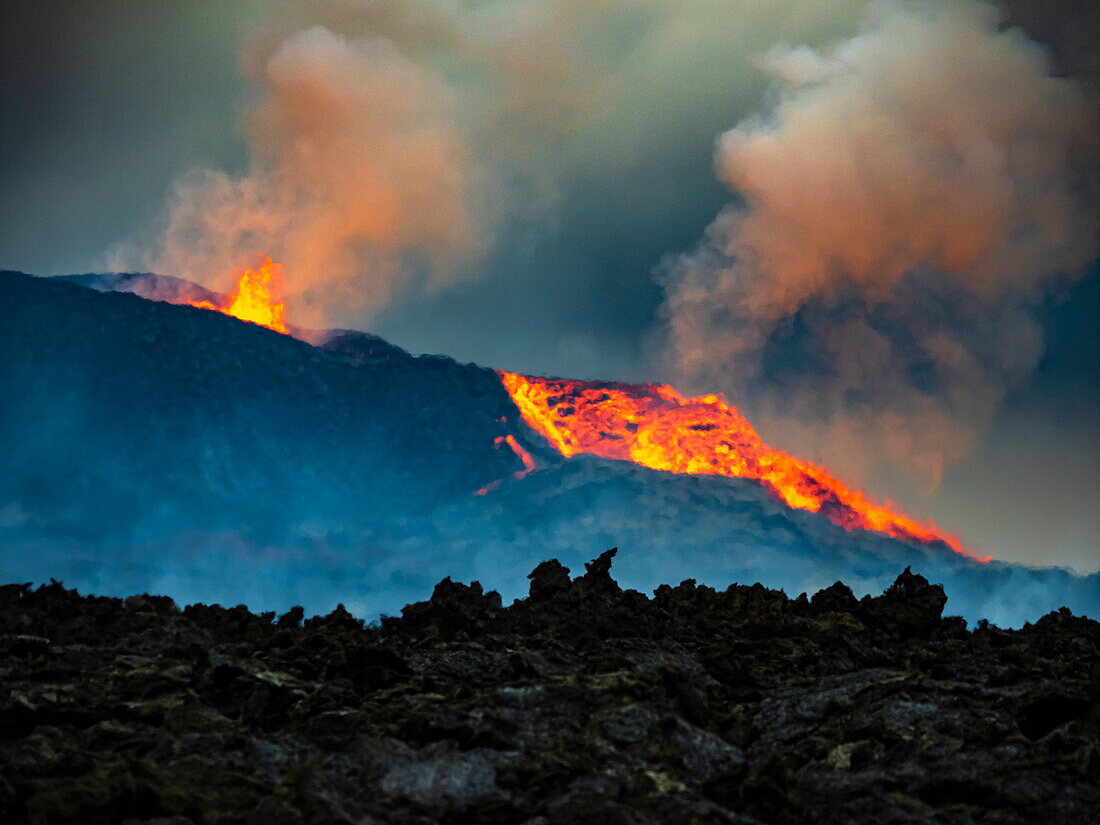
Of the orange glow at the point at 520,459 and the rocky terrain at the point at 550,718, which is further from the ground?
the orange glow at the point at 520,459

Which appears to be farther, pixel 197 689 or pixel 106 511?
pixel 106 511

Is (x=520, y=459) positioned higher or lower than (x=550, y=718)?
higher

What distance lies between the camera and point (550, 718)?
1683cm

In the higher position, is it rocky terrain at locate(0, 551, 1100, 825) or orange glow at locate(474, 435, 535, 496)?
orange glow at locate(474, 435, 535, 496)

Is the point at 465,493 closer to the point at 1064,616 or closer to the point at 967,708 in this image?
the point at 1064,616

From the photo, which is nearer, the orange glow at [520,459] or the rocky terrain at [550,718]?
the rocky terrain at [550,718]

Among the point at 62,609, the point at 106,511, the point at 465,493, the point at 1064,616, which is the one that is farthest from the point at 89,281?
the point at 1064,616

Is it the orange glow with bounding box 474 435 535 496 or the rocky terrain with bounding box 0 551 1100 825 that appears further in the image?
A: the orange glow with bounding box 474 435 535 496

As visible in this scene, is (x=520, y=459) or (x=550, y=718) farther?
(x=520, y=459)

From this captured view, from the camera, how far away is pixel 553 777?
14.3m

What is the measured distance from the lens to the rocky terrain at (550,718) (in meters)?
13.2

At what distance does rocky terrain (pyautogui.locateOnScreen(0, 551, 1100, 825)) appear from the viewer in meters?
13.2

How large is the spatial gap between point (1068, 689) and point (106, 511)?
13383 cm

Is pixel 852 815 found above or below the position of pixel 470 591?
below
